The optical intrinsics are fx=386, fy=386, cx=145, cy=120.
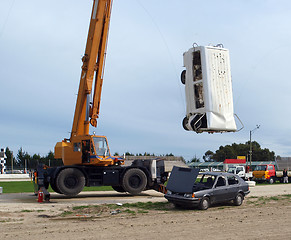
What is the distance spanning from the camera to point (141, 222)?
1176 centimetres

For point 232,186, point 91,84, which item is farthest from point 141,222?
point 91,84

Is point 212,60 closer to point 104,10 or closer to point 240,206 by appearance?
point 240,206

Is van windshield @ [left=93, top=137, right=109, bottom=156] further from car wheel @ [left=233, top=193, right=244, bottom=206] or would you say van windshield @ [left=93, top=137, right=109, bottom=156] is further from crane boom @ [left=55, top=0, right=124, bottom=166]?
car wheel @ [left=233, top=193, right=244, bottom=206]

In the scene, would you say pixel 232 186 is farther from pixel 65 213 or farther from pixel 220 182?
pixel 65 213

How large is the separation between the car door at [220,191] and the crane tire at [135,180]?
546cm

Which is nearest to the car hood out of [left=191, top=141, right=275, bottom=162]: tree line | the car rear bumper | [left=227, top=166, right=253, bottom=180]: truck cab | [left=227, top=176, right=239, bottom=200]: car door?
the car rear bumper

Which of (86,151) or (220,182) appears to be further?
(86,151)

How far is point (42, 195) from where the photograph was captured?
17281 mm

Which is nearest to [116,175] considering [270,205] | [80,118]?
[80,118]

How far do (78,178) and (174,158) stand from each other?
64313 mm

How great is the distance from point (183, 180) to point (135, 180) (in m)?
5.45

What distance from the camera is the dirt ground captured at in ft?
32.2

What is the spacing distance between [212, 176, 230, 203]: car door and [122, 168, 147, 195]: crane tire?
5.46 metres

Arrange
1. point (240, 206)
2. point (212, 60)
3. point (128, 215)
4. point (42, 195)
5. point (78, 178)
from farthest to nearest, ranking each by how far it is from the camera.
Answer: point (78, 178), point (42, 195), point (240, 206), point (128, 215), point (212, 60)
